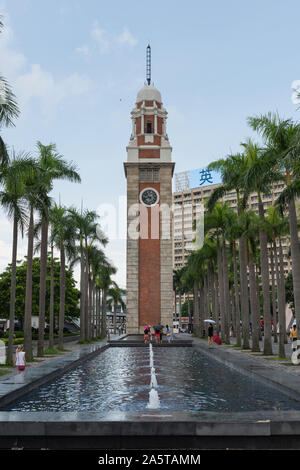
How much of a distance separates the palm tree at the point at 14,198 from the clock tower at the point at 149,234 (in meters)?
32.8

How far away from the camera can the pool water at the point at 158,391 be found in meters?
9.84

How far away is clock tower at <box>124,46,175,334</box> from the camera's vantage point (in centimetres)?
5147

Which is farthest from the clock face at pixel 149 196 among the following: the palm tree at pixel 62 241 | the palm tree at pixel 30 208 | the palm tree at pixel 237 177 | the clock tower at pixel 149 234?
the palm tree at pixel 30 208

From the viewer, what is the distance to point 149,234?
172 feet

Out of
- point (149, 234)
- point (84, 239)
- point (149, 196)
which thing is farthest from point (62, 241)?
point (149, 196)

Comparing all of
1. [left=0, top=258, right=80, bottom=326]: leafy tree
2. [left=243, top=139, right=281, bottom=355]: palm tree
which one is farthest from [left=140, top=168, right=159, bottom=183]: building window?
[left=243, top=139, right=281, bottom=355]: palm tree

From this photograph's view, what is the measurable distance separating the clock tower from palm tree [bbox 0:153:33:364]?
108 feet

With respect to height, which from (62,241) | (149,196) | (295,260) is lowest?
(295,260)

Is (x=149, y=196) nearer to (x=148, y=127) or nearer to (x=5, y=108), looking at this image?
(x=148, y=127)

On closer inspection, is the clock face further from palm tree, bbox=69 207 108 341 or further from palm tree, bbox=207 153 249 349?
palm tree, bbox=207 153 249 349

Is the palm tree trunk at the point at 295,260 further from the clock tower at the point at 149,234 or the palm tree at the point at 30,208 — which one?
Answer: the clock tower at the point at 149,234

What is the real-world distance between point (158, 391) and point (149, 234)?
4064 centimetres
